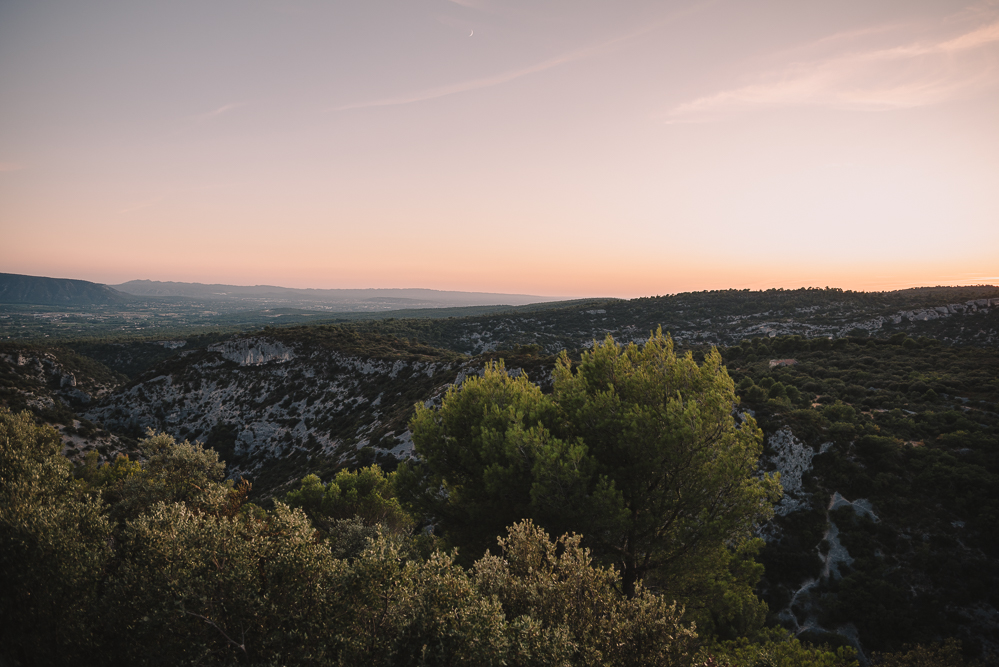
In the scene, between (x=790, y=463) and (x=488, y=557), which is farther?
(x=790, y=463)

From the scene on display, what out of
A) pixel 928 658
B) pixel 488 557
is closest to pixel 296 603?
pixel 488 557

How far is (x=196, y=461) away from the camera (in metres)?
26.5

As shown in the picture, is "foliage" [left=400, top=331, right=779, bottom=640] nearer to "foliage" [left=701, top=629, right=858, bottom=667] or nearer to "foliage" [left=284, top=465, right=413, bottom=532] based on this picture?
"foliage" [left=701, top=629, right=858, bottom=667]

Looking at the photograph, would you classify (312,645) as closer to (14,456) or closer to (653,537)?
(653,537)

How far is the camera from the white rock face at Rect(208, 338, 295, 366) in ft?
252

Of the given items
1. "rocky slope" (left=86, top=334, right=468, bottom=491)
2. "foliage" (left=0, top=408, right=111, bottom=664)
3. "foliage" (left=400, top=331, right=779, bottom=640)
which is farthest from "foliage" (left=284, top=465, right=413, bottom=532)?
"rocky slope" (left=86, top=334, right=468, bottom=491)

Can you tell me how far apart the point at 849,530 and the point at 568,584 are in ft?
84.7

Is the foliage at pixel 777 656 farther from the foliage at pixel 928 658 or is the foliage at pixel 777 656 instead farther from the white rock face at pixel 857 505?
the white rock face at pixel 857 505

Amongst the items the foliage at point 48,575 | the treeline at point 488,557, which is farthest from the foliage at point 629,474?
the foliage at point 48,575

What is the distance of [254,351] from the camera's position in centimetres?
7794

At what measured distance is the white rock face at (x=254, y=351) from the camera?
252 ft

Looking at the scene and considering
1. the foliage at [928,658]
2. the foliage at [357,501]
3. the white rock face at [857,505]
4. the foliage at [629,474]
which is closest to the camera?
the foliage at [928,658]

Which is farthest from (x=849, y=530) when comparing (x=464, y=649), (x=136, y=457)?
(x=136, y=457)

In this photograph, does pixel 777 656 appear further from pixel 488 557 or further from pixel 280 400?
pixel 280 400
